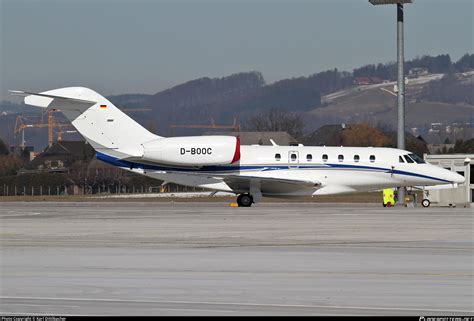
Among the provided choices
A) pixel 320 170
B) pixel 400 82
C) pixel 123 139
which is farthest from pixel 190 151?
pixel 400 82

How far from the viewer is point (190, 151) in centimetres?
4381

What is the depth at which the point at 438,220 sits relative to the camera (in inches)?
1222

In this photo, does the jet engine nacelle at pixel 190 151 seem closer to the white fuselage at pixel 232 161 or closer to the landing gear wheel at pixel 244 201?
the white fuselage at pixel 232 161

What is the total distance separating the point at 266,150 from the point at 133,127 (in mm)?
6307

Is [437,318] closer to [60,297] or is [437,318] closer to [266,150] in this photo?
[60,297]

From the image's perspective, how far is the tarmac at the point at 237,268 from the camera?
41.0 ft

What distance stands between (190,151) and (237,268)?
27427mm

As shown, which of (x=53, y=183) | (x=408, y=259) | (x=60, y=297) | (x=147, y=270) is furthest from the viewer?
(x=53, y=183)

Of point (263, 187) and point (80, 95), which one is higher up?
point (80, 95)

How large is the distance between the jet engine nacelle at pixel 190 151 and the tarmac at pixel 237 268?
584 inches

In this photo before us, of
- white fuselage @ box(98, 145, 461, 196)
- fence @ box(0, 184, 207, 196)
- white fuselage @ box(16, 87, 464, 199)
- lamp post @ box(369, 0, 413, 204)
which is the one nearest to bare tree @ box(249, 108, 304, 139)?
fence @ box(0, 184, 207, 196)

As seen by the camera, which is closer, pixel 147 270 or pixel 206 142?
pixel 147 270

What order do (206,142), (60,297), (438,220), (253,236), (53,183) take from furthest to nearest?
(53,183), (206,142), (438,220), (253,236), (60,297)

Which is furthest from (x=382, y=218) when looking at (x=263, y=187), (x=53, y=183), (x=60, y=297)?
(x=53, y=183)
